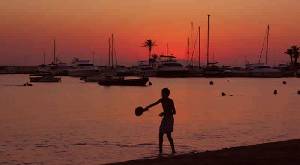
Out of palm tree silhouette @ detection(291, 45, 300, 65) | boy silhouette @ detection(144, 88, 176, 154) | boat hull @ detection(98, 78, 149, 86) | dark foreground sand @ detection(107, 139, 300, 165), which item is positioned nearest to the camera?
dark foreground sand @ detection(107, 139, 300, 165)

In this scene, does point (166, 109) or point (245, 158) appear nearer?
point (245, 158)

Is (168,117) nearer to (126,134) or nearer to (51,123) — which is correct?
(126,134)

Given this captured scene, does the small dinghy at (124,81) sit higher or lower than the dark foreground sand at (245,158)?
higher

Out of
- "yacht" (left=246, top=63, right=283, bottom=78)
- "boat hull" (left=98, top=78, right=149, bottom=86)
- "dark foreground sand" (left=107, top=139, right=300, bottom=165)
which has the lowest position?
"dark foreground sand" (left=107, top=139, right=300, bottom=165)

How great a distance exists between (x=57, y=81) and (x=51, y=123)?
296 ft

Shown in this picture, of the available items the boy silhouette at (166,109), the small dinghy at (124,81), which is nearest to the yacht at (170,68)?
the small dinghy at (124,81)

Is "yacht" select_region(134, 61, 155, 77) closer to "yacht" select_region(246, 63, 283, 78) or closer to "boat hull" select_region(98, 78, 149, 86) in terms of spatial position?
"yacht" select_region(246, 63, 283, 78)

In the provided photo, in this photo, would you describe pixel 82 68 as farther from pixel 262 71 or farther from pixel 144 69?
pixel 262 71

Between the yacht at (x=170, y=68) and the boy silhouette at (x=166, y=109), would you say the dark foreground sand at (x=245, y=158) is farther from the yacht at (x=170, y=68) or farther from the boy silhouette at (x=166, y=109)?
the yacht at (x=170, y=68)

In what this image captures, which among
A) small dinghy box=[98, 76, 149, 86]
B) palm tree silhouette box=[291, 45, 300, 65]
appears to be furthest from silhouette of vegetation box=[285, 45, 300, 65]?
small dinghy box=[98, 76, 149, 86]

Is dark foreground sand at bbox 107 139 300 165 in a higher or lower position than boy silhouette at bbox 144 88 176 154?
lower

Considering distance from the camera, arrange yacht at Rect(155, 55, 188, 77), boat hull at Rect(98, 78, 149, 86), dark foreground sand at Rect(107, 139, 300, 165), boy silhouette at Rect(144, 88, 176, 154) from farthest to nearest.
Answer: yacht at Rect(155, 55, 188, 77) → boat hull at Rect(98, 78, 149, 86) → boy silhouette at Rect(144, 88, 176, 154) → dark foreground sand at Rect(107, 139, 300, 165)

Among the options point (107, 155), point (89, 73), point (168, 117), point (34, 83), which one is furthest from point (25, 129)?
point (89, 73)

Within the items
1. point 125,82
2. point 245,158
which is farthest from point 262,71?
point 245,158
